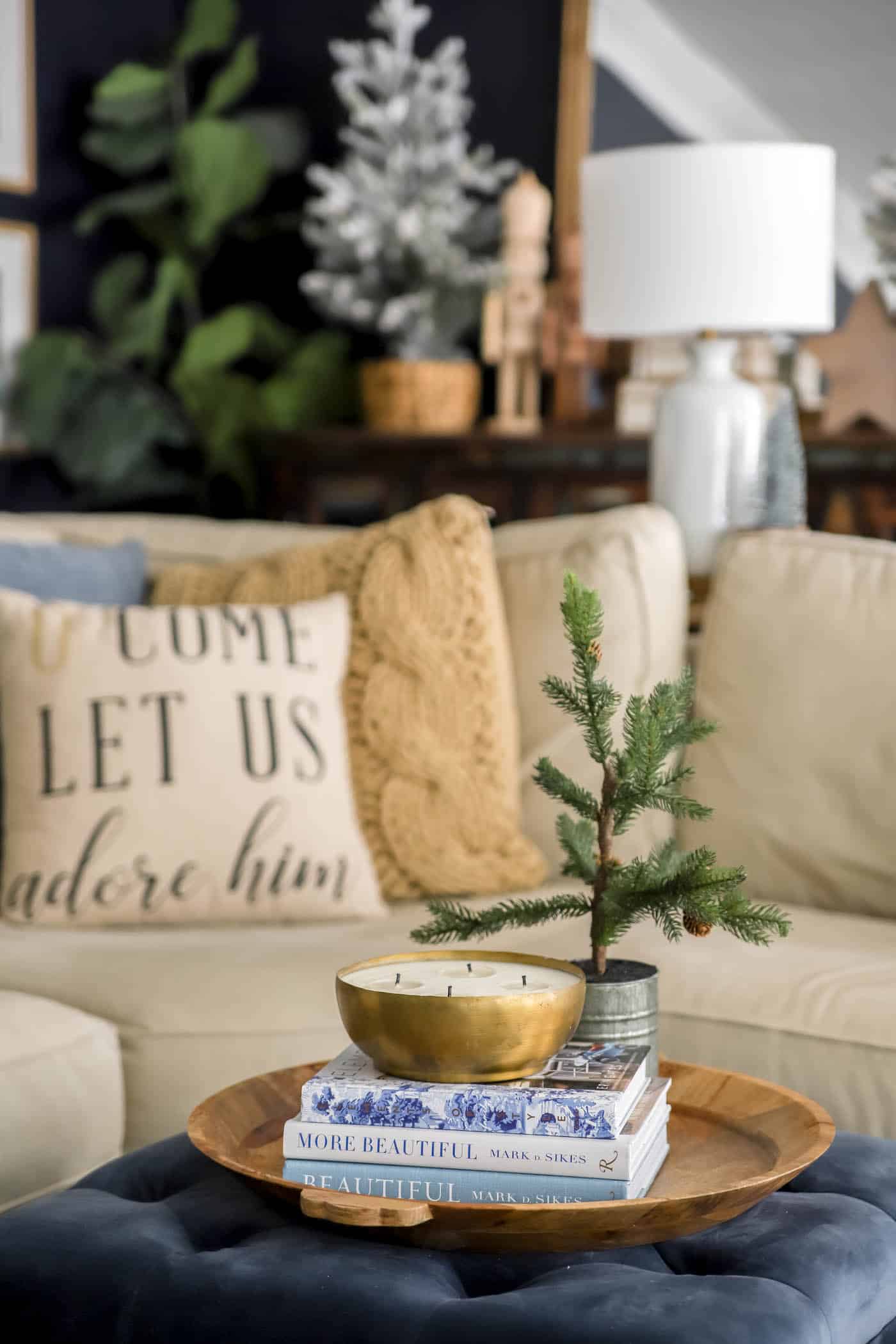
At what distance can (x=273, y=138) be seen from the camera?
13.5 feet

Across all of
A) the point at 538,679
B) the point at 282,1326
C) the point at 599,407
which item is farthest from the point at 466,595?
the point at 599,407

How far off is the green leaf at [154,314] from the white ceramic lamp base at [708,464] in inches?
75.5

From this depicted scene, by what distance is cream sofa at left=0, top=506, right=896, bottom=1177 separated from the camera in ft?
5.05

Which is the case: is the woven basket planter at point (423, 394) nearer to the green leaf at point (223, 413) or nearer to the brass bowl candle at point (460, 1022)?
the green leaf at point (223, 413)

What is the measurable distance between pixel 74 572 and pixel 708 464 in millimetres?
911

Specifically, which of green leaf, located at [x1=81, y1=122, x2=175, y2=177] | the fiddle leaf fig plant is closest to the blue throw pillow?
Answer: the fiddle leaf fig plant

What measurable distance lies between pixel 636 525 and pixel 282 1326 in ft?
4.47

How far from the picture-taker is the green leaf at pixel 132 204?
400cm

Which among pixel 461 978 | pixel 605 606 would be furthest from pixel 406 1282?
pixel 605 606

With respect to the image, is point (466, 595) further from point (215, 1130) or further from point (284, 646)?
point (215, 1130)

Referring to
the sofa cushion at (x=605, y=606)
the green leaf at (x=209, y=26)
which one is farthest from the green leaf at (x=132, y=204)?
the sofa cushion at (x=605, y=606)

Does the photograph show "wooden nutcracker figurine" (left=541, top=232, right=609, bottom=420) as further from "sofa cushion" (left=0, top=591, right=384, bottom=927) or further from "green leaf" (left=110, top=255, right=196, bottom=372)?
"sofa cushion" (left=0, top=591, right=384, bottom=927)

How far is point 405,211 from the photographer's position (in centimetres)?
385

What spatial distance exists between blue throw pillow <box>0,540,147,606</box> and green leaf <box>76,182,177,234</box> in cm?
211
